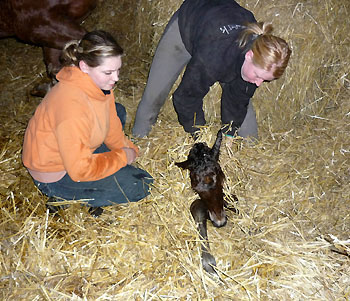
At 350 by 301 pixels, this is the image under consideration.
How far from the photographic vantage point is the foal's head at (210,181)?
10.5 feet

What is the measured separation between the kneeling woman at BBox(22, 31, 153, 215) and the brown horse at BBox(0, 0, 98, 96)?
6.49 ft

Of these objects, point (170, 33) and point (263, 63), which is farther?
point (170, 33)

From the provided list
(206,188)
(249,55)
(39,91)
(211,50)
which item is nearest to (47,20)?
(39,91)

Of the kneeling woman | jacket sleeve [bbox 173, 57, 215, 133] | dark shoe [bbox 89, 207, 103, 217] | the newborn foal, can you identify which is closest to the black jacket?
jacket sleeve [bbox 173, 57, 215, 133]

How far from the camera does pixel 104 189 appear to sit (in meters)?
3.41

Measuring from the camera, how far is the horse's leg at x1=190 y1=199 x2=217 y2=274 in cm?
305

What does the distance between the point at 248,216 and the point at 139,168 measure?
4.20ft

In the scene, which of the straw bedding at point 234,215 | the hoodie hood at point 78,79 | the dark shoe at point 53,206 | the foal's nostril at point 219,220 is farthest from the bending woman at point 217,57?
the dark shoe at point 53,206

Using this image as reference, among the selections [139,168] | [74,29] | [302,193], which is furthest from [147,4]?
[302,193]

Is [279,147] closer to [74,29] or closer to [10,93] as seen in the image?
[74,29]

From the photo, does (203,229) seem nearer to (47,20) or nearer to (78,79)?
(78,79)

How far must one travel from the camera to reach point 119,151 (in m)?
3.38

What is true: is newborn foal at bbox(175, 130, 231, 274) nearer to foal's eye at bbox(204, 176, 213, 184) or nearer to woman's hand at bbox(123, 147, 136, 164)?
foal's eye at bbox(204, 176, 213, 184)

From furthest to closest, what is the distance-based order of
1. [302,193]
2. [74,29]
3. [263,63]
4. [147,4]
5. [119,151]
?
[147,4]
[74,29]
[302,193]
[119,151]
[263,63]
